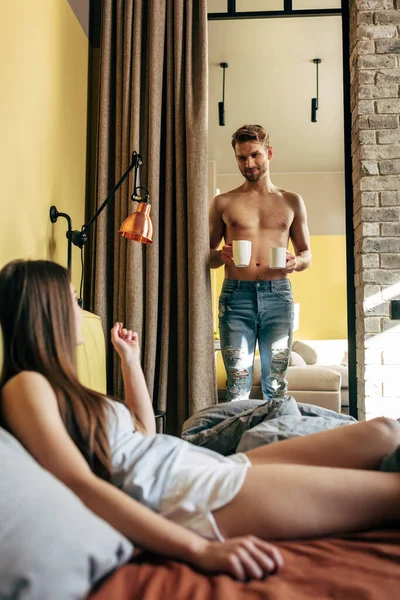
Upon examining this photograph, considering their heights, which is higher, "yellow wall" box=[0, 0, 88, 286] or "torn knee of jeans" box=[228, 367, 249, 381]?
"yellow wall" box=[0, 0, 88, 286]

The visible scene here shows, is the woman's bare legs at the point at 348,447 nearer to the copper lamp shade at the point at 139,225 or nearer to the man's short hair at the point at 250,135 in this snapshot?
the copper lamp shade at the point at 139,225

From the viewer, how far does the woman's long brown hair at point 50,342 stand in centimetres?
98

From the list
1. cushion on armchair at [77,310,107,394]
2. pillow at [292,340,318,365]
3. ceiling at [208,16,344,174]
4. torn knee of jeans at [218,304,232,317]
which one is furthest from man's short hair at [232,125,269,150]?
pillow at [292,340,318,365]

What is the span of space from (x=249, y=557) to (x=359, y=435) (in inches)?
17.4

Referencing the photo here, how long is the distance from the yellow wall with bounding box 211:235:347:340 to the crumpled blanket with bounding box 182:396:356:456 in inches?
203

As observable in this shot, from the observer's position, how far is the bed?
715mm

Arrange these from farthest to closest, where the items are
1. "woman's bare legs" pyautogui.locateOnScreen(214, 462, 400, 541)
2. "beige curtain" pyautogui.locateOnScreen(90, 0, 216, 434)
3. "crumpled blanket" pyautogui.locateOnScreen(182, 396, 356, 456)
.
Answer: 1. "beige curtain" pyautogui.locateOnScreen(90, 0, 216, 434)
2. "crumpled blanket" pyautogui.locateOnScreen(182, 396, 356, 456)
3. "woman's bare legs" pyautogui.locateOnScreen(214, 462, 400, 541)

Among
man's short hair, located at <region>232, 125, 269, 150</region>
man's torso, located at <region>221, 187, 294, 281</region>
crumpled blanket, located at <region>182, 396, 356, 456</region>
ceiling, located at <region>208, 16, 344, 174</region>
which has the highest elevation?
ceiling, located at <region>208, 16, 344, 174</region>

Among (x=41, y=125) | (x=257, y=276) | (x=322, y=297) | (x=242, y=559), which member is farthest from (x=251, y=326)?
(x=322, y=297)

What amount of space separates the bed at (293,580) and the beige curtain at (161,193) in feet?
6.27

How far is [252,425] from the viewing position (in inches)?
62.5

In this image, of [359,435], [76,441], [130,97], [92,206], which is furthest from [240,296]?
[76,441]

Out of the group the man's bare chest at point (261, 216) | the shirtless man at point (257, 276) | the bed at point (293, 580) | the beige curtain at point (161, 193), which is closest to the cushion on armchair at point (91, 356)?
the beige curtain at point (161, 193)

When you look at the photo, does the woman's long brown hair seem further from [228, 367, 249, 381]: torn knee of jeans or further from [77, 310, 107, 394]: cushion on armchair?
[228, 367, 249, 381]: torn knee of jeans
